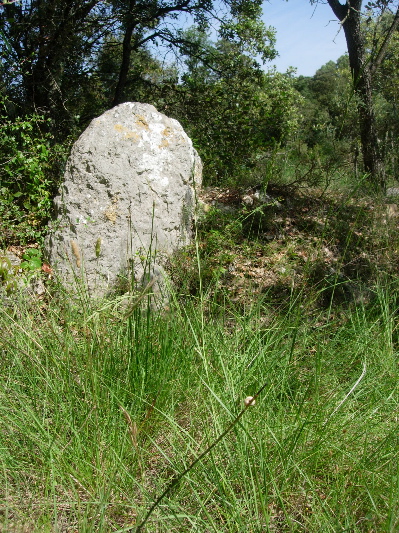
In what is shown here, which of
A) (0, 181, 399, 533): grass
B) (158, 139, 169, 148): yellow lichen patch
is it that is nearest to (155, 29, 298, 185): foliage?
(158, 139, 169, 148): yellow lichen patch

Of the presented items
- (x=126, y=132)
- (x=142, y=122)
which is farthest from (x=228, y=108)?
(x=126, y=132)

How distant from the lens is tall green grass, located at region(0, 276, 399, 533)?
151cm

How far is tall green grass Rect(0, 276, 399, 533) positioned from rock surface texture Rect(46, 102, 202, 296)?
181cm

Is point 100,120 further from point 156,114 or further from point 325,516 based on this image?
point 325,516

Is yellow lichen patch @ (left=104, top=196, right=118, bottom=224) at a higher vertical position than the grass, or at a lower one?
higher

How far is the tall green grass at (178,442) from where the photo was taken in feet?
4.96

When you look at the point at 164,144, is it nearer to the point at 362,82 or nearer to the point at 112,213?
the point at 112,213

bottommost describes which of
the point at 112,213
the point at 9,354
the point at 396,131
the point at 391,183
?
the point at 9,354

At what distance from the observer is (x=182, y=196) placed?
14.6 ft

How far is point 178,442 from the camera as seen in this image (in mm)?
1814

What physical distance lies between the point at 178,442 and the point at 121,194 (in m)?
2.74

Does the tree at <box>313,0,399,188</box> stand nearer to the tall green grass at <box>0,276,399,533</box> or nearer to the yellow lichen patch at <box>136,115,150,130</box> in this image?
the yellow lichen patch at <box>136,115,150,130</box>

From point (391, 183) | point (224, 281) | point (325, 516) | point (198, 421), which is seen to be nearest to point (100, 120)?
point (224, 281)

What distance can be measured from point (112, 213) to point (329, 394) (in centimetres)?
266
